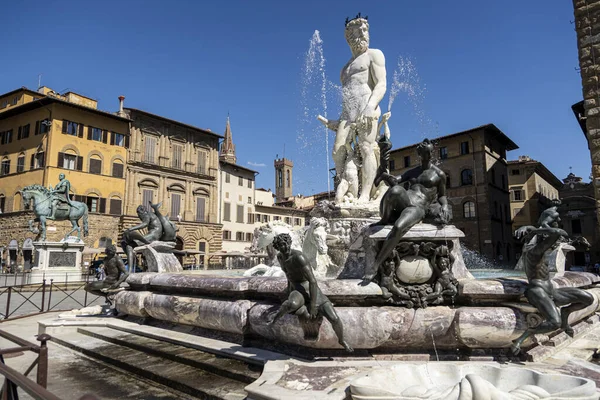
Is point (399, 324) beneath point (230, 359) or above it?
above

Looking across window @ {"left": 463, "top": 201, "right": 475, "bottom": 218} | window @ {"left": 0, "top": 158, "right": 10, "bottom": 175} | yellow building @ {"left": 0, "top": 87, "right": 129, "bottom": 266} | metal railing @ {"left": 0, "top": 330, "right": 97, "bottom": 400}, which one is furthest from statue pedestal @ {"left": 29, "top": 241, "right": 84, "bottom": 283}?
window @ {"left": 463, "top": 201, "right": 475, "bottom": 218}

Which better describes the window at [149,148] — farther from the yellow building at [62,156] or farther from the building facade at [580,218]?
the building facade at [580,218]

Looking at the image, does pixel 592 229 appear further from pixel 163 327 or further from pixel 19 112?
pixel 19 112

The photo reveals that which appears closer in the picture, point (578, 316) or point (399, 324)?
point (399, 324)

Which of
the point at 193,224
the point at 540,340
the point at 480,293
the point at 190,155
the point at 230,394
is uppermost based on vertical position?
the point at 190,155

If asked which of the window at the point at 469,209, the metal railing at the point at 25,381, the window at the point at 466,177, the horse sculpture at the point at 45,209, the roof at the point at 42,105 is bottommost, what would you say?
the metal railing at the point at 25,381

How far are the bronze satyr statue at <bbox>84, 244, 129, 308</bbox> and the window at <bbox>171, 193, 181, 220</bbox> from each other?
112 feet

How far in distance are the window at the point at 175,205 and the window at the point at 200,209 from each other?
2149 mm

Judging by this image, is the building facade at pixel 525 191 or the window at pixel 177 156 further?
the building facade at pixel 525 191

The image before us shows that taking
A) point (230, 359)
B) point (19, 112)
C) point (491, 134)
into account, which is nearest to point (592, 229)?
point (491, 134)

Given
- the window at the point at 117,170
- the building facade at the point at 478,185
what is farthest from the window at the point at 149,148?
the building facade at the point at 478,185

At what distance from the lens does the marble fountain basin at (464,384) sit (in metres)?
2.41

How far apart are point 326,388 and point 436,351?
142 centimetres

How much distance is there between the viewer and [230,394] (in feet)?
11.2
